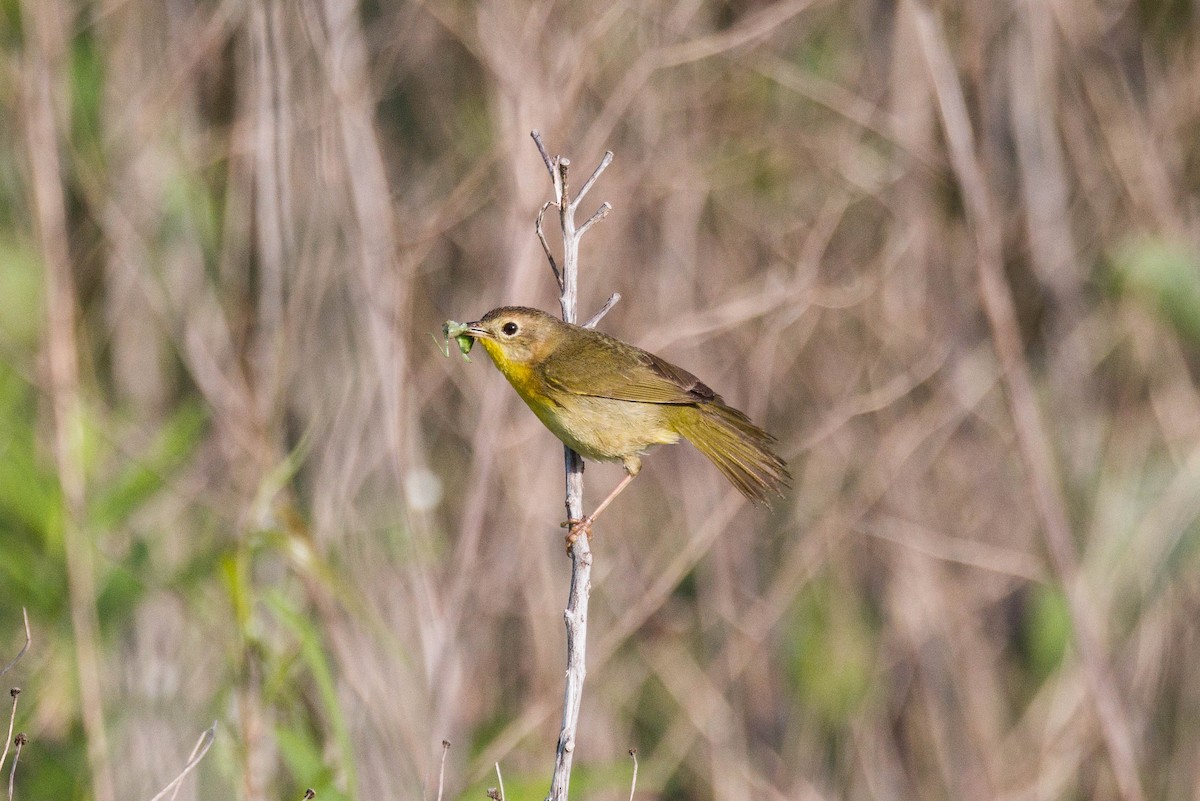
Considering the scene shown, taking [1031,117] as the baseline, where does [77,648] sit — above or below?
below

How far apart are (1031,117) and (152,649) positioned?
3809mm

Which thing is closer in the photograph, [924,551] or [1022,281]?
[924,551]

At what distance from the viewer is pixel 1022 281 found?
4945 millimetres

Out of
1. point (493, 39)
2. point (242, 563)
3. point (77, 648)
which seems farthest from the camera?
point (493, 39)

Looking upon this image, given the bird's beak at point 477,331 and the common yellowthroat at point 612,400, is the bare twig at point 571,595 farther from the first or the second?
the bird's beak at point 477,331

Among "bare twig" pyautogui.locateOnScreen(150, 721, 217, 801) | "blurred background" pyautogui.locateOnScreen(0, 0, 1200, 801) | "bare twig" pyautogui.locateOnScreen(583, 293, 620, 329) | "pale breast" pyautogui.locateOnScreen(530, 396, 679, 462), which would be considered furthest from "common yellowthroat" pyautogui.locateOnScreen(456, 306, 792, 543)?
"bare twig" pyautogui.locateOnScreen(150, 721, 217, 801)

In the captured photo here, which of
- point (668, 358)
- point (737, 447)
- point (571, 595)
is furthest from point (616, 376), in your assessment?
point (668, 358)

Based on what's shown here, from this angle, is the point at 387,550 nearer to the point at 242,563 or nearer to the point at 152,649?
the point at 152,649

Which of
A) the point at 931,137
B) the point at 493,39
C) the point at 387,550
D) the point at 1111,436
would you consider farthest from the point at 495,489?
the point at 1111,436

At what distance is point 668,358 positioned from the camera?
4773 millimetres

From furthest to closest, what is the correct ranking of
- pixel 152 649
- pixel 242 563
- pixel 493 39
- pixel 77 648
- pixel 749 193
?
pixel 749 193 < pixel 152 649 < pixel 493 39 < pixel 77 648 < pixel 242 563

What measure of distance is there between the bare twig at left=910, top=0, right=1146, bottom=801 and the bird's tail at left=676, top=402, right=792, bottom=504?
1.21m

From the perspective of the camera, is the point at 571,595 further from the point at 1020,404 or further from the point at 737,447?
the point at 1020,404

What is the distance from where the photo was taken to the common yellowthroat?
124 inches
